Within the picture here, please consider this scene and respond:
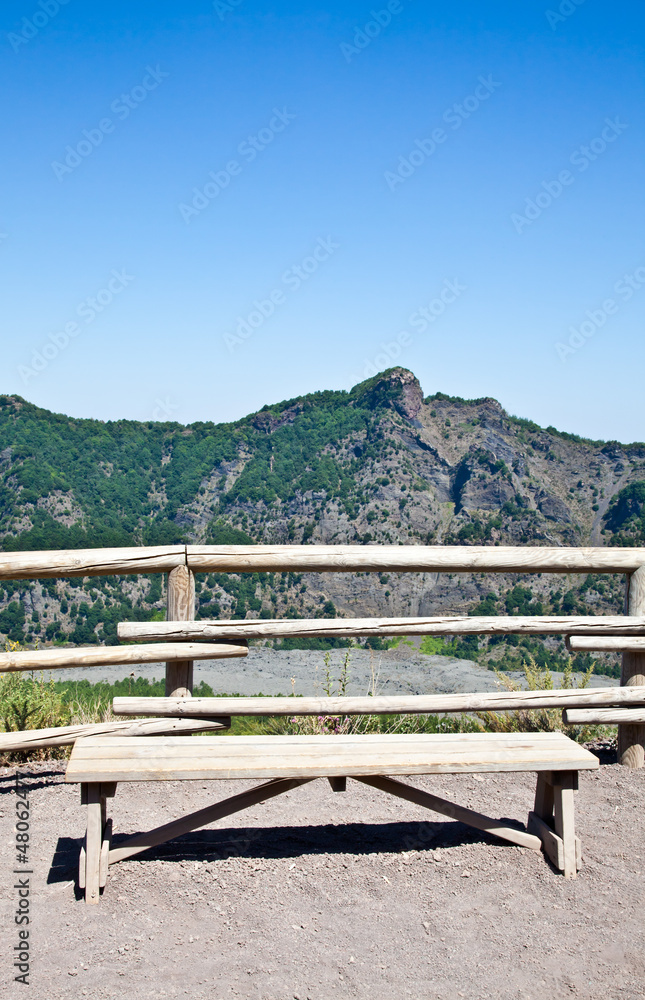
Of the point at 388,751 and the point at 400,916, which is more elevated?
the point at 388,751

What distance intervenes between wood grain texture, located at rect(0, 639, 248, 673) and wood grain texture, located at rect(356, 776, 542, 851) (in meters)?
1.04

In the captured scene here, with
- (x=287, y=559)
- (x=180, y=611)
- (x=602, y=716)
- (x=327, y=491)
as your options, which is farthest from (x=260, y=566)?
(x=327, y=491)

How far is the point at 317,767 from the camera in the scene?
2658mm

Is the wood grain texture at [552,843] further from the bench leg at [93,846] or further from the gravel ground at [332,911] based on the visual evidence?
the bench leg at [93,846]

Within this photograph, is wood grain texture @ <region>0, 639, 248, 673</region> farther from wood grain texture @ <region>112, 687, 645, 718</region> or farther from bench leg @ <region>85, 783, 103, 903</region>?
bench leg @ <region>85, 783, 103, 903</region>

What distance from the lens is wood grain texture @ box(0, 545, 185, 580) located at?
3.59 meters

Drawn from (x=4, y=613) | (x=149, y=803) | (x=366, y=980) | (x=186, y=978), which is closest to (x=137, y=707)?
(x=149, y=803)

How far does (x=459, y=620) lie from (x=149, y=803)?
5.95 feet

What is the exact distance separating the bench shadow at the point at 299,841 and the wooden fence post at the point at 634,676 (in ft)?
3.61

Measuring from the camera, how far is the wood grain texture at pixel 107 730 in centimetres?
360

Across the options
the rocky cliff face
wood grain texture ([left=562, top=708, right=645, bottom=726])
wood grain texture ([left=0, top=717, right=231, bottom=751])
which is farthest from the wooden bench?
the rocky cliff face

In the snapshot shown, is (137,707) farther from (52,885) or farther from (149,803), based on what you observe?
(52,885)

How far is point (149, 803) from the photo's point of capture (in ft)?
11.9

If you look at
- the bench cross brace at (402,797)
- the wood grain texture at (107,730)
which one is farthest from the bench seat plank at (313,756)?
the wood grain texture at (107,730)
